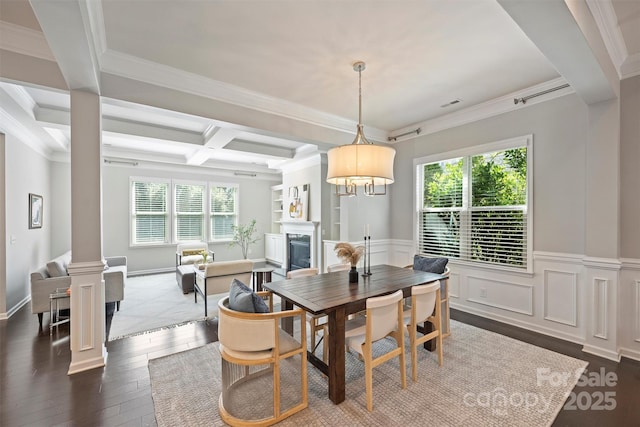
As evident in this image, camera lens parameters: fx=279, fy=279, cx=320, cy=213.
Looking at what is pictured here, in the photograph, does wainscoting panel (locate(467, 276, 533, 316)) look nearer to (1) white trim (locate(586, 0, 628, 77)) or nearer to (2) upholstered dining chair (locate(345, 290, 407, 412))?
(2) upholstered dining chair (locate(345, 290, 407, 412))

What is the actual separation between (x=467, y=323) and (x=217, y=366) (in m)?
3.12

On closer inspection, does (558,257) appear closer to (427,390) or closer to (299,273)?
(427,390)

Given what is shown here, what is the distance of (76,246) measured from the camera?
258 centimetres

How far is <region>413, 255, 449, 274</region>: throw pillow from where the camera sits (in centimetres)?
346

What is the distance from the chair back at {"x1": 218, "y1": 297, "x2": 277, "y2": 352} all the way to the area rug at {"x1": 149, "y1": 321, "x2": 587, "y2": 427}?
556 mm

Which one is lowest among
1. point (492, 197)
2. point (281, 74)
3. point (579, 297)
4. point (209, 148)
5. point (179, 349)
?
point (179, 349)

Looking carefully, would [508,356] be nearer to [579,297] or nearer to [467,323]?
[467,323]

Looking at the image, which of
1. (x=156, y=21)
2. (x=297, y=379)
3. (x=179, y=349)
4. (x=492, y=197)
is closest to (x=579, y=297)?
(x=492, y=197)

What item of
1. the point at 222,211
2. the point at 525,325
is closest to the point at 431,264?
the point at 525,325

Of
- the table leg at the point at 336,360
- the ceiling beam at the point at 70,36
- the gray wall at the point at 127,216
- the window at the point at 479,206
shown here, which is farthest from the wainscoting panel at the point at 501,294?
the gray wall at the point at 127,216

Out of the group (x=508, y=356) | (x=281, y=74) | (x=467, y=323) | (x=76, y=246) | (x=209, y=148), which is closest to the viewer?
(x=76, y=246)

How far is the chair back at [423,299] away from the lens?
8.05ft

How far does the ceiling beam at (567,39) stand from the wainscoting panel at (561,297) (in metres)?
2.00

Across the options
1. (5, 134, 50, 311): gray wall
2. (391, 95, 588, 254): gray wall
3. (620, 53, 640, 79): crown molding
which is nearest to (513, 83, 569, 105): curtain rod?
(391, 95, 588, 254): gray wall
